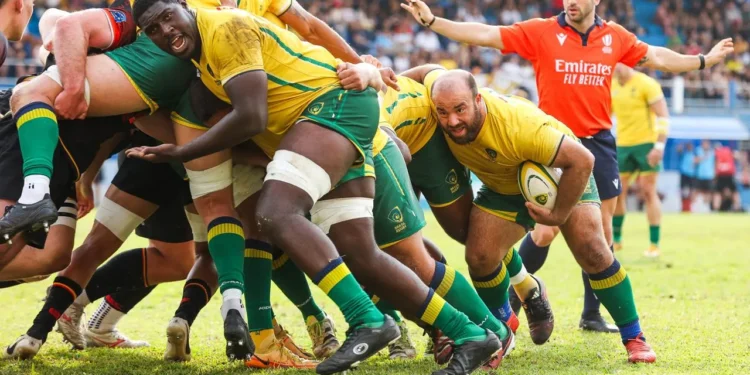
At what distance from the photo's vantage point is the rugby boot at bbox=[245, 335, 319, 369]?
196 inches

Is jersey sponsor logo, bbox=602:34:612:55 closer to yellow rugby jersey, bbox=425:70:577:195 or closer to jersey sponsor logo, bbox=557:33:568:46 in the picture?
jersey sponsor logo, bbox=557:33:568:46

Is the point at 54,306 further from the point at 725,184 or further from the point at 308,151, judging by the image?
the point at 725,184

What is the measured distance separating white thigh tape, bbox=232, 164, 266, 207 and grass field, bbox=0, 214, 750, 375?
Answer: 3.09 feet

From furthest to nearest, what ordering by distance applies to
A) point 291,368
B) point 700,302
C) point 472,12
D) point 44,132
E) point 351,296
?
point 472,12 → point 700,302 → point 291,368 → point 44,132 → point 351,296

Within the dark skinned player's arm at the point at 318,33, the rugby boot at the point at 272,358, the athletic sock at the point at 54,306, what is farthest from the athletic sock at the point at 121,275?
the dark skinned player's arm at the point at 318,33

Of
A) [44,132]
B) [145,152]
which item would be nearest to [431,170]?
[145,152]

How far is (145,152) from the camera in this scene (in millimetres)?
4656

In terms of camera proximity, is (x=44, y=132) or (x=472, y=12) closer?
(x=44, y=132)

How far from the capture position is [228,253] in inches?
190

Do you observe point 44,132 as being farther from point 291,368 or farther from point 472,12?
point 472,12

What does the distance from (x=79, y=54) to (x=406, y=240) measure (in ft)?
6.34

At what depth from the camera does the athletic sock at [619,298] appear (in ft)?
17.9

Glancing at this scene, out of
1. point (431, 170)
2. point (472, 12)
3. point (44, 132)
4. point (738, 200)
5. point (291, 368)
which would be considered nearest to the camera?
point (44, 132)

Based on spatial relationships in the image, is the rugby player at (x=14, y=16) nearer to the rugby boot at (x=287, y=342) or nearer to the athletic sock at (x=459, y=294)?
the rugby boot at (x=287, y=342)
